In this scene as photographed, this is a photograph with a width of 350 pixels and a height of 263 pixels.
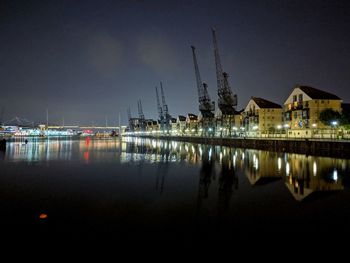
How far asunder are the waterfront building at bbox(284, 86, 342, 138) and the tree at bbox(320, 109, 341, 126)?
87.5 inches

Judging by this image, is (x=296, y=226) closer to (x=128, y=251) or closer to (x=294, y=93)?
(x=128, y=251)

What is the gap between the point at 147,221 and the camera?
1052 centimetres

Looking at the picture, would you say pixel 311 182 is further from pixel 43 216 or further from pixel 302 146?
pixel 302 146

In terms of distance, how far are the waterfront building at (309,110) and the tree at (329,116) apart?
2223 millimetres

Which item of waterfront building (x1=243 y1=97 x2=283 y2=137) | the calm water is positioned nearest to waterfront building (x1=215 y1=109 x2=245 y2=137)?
waterfront building (x1=243 y1=97 x2=283 y2=137)

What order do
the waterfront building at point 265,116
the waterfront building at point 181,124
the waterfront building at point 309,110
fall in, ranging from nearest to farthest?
the waterfront building at point 309,110, the waterfront building at point 265,116, the waterfront building at point 181,124

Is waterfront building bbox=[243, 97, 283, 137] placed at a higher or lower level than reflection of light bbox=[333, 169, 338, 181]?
higher

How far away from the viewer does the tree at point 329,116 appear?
5062 cm

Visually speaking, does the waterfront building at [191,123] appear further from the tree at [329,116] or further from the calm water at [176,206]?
the calm water at [176,206]

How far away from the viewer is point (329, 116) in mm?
51188

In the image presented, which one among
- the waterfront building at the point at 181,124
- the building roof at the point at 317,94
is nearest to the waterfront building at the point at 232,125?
the building roof at the point at 317,94

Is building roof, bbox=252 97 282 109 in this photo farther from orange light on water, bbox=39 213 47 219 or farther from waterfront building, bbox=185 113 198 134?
orange light on water, bbox=39 213 47 219

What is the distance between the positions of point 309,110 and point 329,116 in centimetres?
551

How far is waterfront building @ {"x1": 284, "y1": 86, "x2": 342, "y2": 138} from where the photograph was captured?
180ft
